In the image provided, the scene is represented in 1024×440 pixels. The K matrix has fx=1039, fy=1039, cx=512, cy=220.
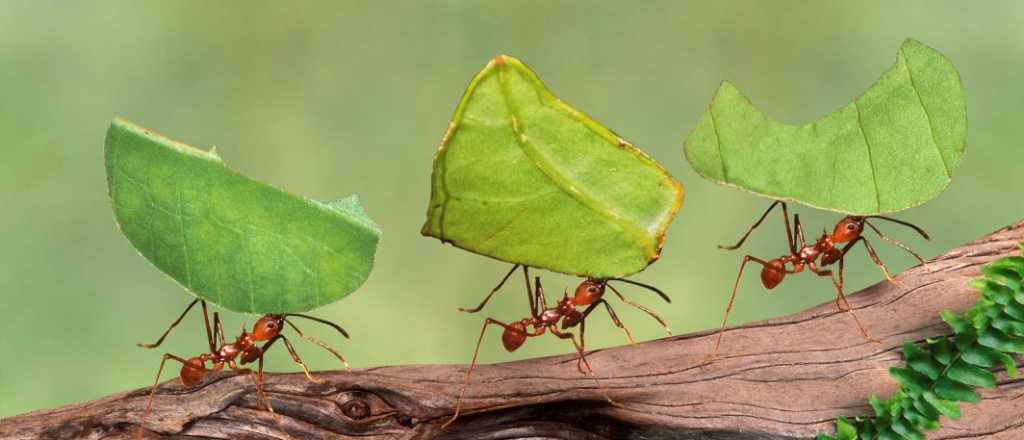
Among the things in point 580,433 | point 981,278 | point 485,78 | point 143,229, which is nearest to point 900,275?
point 981,278

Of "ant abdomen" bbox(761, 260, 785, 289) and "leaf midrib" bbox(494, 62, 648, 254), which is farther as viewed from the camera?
"ant abdomen" bbox(761, 260, 785, 289)

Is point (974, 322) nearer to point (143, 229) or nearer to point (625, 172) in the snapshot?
point (625, 172)

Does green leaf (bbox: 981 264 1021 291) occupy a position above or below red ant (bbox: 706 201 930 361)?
below

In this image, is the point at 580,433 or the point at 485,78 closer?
the point at 485,78

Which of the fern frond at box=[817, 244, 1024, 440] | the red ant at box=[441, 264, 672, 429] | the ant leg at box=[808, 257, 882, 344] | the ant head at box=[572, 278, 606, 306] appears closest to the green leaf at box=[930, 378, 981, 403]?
the fern frond at box=[817, 244, 1024, 440]

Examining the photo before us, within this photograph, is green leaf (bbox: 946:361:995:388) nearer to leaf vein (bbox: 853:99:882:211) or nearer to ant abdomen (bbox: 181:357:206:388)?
leaf vein (bbox: 853:99:882:211)

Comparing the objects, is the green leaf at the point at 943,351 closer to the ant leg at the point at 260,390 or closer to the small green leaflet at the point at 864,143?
the small green leaflet at the point at 864,143
